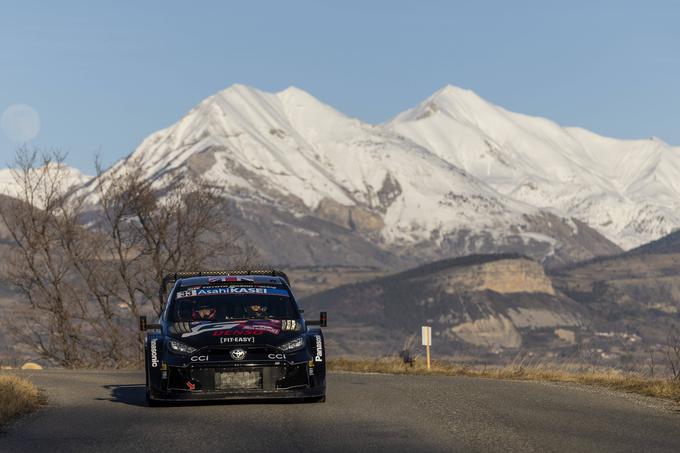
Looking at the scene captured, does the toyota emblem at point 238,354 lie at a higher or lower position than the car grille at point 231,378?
higher

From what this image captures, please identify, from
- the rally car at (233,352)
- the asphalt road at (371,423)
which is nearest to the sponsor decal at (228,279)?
the rally car at (233,352)

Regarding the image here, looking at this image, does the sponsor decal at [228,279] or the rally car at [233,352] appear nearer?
the rally car at [233,352]

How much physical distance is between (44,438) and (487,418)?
5.68 metres

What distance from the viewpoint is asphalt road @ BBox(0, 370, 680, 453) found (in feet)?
49.2

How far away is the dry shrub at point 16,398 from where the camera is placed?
18.6 meters

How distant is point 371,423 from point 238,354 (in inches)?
111

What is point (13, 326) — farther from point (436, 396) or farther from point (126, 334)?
point (436, 396)

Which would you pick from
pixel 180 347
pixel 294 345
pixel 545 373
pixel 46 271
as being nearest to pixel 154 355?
pixel 180 347

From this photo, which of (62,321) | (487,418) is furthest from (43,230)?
(487,418)

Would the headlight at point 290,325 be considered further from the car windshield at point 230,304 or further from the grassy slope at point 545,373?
the grassy slope at point 545,373

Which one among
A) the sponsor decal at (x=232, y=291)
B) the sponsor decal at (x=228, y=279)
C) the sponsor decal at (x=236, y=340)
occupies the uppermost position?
the sponsor decal at (x=228, y=279)

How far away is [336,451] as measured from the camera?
14250 mm

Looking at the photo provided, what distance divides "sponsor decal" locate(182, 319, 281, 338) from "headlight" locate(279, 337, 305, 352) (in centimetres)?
26

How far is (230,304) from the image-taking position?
814 inches
